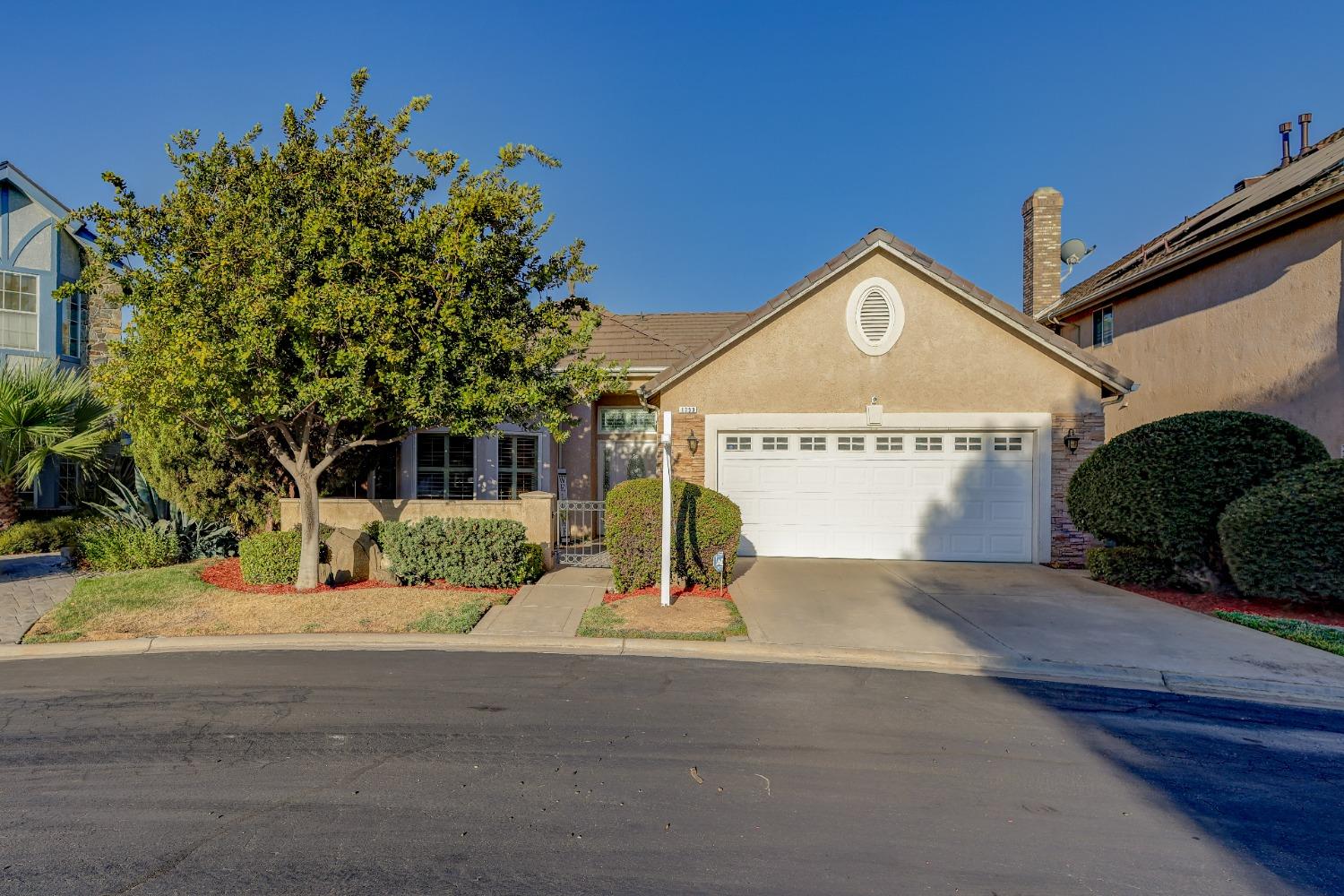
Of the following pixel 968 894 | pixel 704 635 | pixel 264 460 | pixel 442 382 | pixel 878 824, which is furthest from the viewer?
pixel 264 460

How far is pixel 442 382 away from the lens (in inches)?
316

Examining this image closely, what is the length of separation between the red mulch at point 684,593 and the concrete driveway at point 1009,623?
23 cm

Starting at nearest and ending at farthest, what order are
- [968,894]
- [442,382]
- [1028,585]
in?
[968,894] < [442,382] < [1028,585]

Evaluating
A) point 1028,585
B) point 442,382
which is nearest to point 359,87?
point 442,382

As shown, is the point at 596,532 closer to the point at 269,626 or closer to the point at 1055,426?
the point at 269,626

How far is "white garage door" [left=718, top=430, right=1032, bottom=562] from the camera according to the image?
11.7 m

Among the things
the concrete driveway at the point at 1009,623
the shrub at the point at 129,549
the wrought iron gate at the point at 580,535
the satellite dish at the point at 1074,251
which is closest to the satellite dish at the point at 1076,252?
the satellite dish at the point at 1074,251

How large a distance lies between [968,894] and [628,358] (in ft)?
40.5

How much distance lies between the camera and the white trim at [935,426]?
11469 mm

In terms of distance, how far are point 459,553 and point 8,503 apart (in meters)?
7.68

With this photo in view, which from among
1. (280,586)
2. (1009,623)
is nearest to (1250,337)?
(1009,623)

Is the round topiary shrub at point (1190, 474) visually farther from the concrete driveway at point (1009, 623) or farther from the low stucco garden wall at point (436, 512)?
the low stucco garden wall at point (436, 512)

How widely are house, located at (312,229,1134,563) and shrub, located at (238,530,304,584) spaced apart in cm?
261

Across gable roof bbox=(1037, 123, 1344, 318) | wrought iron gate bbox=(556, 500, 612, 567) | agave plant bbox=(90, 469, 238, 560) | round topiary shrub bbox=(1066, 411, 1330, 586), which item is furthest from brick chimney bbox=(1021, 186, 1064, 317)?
agave plant bbox=(90, 469, 238, 560)
